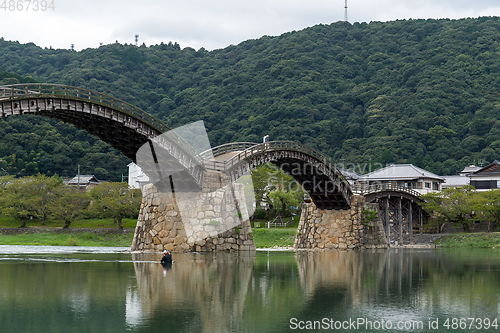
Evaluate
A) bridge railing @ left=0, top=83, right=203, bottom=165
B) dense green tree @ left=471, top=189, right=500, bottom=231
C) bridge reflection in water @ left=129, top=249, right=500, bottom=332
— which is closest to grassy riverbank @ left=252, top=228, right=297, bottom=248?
dense green tree @ left=471, top=189, right=500, bottom=231

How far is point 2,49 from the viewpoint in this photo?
134875 millimetres

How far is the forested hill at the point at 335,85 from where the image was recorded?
102 metres

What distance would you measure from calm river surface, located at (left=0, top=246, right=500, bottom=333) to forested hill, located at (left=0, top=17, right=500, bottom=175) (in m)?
73.4

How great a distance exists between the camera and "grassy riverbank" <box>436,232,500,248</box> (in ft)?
184

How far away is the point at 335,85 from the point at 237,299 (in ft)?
357

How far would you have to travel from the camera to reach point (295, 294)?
61.0ft

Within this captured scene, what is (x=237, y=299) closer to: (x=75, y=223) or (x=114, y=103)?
(x=114, y=103)

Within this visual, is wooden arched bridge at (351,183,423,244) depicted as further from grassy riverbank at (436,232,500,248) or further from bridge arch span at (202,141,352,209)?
grassy riverbank at (436,232,500,248)

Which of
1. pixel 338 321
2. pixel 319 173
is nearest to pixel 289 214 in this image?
pixel 319 173

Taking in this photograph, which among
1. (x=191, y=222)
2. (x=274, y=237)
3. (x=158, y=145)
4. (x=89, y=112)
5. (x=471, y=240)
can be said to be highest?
(x=89, y=112)

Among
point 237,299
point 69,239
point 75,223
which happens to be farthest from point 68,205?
point 237,299

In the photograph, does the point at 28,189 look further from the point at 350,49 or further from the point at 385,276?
the point at 350,49

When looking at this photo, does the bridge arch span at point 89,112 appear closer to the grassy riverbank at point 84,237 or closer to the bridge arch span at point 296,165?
the bridge arch span at point 296,165

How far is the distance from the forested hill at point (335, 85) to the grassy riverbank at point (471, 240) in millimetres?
38535
